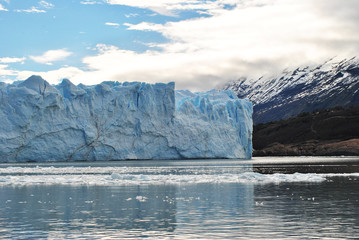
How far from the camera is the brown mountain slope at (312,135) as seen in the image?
255 feet

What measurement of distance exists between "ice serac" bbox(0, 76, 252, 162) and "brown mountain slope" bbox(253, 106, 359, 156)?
2816 centimetres

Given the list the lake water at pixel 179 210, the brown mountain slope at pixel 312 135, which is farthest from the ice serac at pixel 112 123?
the brown mountain slope at pixel 312 135

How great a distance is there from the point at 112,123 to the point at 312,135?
56.0 m

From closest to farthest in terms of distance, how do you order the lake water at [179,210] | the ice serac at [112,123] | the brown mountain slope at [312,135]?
the lake water at [179,210], the ice serac at [112,123], the brown mountain slope at [312,135]

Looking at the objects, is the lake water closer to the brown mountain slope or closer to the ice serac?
the ice serac

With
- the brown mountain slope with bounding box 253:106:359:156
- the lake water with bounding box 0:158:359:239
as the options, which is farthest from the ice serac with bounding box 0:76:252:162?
the brown mountain slope with bounding box 253:106:359:156

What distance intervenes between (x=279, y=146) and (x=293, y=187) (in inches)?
2665

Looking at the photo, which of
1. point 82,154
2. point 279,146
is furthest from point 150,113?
point 279,146

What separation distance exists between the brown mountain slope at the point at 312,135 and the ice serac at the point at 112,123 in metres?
28.2

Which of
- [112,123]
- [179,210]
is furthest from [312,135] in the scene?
[179,210]

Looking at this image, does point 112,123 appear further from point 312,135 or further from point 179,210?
point 312,135

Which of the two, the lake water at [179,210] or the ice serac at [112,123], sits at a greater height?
the ice serac at [112,123]

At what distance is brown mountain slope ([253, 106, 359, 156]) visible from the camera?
77.6 m

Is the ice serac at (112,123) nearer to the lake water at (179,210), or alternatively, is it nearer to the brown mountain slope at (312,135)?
the lake water at (179,210)
